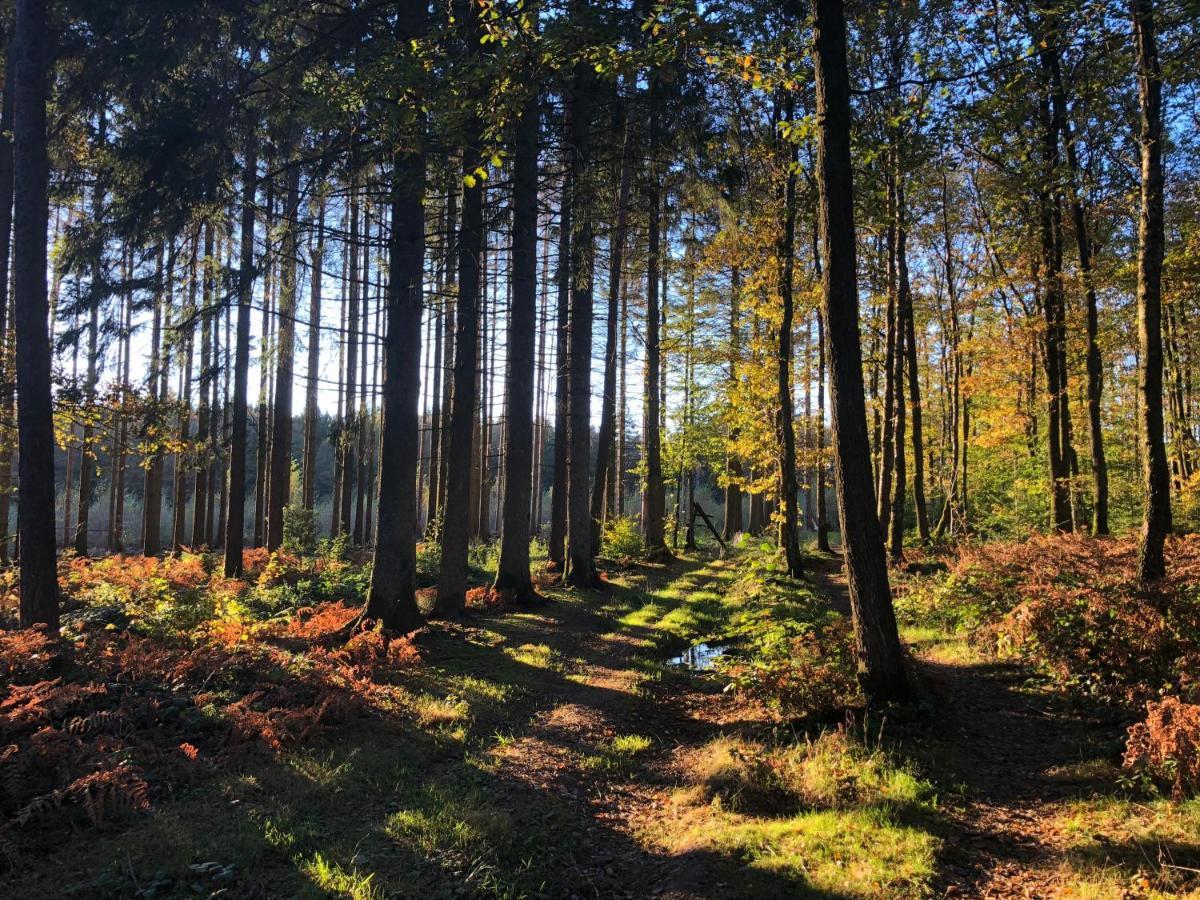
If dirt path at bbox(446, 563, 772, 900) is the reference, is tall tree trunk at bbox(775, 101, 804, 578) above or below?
above

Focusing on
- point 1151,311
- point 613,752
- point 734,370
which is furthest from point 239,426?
point 1151,311

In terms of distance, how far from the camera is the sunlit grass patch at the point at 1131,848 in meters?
3.38

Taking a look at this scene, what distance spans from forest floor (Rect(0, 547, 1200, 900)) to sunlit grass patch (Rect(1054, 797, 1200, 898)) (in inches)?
0.5

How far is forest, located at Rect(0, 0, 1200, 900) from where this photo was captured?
4328 millimetres

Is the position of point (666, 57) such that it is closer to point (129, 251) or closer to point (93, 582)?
point (129, 251)

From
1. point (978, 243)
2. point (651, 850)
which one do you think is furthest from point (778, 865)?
point (978, 243)

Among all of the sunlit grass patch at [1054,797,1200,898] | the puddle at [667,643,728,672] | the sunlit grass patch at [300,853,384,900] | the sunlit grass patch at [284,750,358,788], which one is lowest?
the puddle at [667,643,728,672]

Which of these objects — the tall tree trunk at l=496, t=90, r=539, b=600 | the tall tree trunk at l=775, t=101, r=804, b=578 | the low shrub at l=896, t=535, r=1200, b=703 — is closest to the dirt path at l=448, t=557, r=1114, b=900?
the low shrub at l=896, t=535, r=1200, b=703

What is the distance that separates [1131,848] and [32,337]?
10979 millimetres

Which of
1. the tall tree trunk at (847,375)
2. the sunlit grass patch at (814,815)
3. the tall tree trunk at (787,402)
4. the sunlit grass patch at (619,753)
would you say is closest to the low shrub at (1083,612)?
the tall tree trunk at (847,375)

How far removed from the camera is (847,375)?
6395 mm

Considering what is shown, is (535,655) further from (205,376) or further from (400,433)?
(205,376)

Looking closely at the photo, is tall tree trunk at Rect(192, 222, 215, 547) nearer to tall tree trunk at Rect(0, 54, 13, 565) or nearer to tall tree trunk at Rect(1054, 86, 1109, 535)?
tall tree trunk at Rect(0, 54, 13, 565)

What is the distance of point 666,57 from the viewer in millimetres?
6266
